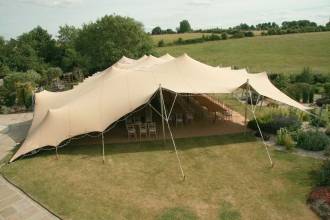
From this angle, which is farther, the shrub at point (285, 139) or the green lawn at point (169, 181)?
the shrub at point (285, 139)

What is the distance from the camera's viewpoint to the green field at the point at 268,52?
44497 mm

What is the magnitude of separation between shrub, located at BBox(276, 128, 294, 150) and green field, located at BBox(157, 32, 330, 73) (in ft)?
93.7

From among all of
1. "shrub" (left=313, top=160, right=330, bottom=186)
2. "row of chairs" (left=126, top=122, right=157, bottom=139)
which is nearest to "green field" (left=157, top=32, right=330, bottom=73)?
"row of chairs" (left=126, top=122, right=157, bottom=139)

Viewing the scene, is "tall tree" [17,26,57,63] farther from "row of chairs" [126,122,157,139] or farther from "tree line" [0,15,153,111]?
"row of chairs" [126,122,157,139]

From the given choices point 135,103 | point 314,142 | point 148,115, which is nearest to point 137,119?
point 148,115

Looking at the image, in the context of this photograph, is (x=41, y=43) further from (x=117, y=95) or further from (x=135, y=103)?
(x=135, y=103)

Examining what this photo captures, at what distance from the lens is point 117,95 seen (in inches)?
564

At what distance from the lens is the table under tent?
13430 mm

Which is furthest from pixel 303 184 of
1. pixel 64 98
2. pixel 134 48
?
pixel 134 48

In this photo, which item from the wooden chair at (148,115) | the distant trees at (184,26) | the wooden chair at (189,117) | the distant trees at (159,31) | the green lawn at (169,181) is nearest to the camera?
the green lawn at (169,181)

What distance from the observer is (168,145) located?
1389cm

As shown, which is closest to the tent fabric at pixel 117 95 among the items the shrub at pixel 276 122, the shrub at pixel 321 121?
the shrub at pixel 276 122

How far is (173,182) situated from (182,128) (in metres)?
5.25

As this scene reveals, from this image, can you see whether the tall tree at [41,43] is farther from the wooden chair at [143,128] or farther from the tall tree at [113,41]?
the wooden chair at [143,128]
